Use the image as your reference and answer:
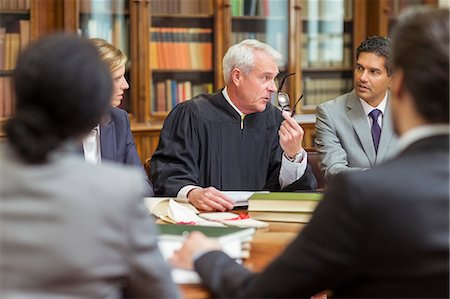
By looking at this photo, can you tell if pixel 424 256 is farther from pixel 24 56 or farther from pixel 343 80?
pixel 343 80

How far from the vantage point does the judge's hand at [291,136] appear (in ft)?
9.88

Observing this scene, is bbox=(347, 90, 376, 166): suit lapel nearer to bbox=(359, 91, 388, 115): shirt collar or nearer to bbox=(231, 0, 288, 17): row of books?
bbox=(359, 91, 388, 115): shirt collar

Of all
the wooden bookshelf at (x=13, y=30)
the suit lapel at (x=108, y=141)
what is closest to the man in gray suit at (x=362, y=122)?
the suit lapel at (x=108, y=141)

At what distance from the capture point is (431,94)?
130cm

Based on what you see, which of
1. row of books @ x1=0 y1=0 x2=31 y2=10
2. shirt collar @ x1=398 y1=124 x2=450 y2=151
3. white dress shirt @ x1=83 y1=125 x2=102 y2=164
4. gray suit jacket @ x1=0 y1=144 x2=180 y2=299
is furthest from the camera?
Answer: row of books @ x1=0 y1=0 x2=31 y2=10

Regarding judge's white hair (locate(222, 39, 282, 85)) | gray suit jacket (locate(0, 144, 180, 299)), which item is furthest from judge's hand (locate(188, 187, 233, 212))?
gray suit jacket (locate(0, 144, 180, 299))

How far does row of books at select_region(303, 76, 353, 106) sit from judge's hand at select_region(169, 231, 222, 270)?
4.12 metres

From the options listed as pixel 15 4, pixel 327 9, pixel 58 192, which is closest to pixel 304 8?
pixel 327 9

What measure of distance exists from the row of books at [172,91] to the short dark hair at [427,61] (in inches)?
157

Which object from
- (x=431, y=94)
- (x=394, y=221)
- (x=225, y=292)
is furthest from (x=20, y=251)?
(x=431, y=94)

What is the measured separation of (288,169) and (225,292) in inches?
62.7

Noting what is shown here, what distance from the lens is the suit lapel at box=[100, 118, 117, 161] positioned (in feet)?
9.95

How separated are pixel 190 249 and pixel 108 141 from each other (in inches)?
58.5

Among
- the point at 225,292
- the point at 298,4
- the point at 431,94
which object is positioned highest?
the point at 298,4
